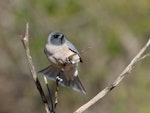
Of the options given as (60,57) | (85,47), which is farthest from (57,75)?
(85,47)

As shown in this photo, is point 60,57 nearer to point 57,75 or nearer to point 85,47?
point 57,75

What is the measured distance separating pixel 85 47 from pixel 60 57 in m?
4.33

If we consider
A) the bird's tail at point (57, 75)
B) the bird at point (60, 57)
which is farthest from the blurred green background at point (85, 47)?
the bird at point (60, 57)

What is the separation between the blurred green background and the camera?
7074mm

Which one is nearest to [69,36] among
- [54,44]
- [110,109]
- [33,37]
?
[33,37]

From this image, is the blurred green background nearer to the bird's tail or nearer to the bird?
the bird's tail

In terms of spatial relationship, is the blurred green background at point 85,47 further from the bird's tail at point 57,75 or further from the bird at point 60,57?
the bird at point 60,57

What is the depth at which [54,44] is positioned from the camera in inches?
113

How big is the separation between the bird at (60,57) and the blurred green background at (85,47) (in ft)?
12.8

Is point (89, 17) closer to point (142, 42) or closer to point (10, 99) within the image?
point (142, 42)

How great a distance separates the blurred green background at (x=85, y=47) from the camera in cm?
707

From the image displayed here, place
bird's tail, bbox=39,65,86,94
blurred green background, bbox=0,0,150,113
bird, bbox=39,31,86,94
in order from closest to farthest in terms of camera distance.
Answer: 1. bird, bbox=39,31,86,94
2. bird's tail, bbox=39,65,86,94
3. blurred green background, bbox=0,0,150,113

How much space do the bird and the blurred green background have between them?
12.8 feet

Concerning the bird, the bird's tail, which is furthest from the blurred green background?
the bird
